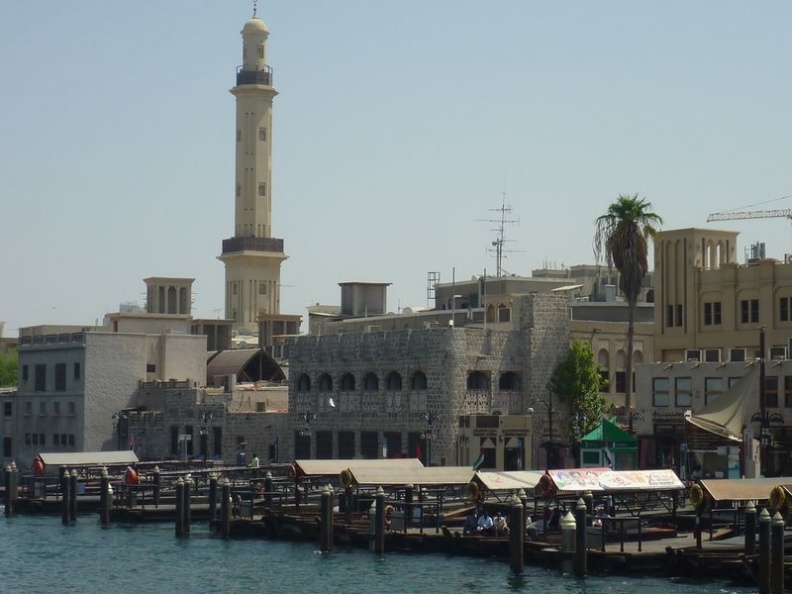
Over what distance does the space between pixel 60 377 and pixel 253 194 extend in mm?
47409

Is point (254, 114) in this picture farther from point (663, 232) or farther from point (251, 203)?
point (663, 232)

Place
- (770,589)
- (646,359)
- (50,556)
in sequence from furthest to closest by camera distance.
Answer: (646,359)
(50,556)
(770,589)

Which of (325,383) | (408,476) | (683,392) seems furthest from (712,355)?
(408,476)

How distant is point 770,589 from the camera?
45031 millimetres

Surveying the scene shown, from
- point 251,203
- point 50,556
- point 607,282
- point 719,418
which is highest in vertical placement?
point 251,203

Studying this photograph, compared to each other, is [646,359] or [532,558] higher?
[646,359]

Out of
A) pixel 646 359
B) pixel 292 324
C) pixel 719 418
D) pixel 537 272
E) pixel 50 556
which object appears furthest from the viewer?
pixel 292 324

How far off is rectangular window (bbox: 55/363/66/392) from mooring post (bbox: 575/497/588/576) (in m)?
61.3

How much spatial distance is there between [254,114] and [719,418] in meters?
86.4

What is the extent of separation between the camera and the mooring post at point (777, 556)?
147 ft

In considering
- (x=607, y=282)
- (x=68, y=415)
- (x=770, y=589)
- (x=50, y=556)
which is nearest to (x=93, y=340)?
(x=68, y=415)

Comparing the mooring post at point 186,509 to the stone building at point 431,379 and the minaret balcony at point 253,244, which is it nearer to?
the stone building at point 431,379

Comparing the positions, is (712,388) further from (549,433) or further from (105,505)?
(105,505)

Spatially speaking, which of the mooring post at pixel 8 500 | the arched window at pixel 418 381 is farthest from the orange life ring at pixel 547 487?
the mooring post at pixel 8 500
